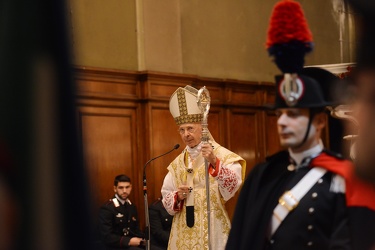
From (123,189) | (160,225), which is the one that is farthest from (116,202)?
(160,225)

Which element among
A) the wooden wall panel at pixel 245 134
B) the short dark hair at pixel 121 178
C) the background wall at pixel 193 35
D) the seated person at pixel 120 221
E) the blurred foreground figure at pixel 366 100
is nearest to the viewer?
the blurred foreground figure at pixel 366 100

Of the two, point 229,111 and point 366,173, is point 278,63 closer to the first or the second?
point 366,173

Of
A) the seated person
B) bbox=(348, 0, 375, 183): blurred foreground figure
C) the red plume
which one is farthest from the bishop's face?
bbox=(348, 0, 375, 183): blurred foreground figure

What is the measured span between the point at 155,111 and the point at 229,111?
1.74 meters

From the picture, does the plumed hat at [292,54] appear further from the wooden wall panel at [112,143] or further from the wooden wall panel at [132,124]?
the wooden wall panel at [112,143]

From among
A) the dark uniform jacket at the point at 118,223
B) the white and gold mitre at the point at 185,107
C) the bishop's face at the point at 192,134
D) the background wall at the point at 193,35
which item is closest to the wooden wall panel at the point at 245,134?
the background wall at the point at 193,35

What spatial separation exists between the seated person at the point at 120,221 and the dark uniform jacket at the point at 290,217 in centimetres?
524

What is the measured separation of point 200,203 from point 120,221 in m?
2.71

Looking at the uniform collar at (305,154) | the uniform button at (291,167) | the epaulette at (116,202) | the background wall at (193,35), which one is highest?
the background wall at (193,35)

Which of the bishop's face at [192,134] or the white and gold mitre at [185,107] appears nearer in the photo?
the bishop's face at [192,134]

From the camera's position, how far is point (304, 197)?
300cm

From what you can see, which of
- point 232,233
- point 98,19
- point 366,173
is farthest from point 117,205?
point 366,173

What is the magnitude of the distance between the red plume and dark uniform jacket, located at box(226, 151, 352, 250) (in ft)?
1.82

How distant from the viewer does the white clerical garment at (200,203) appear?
6.04 metres
